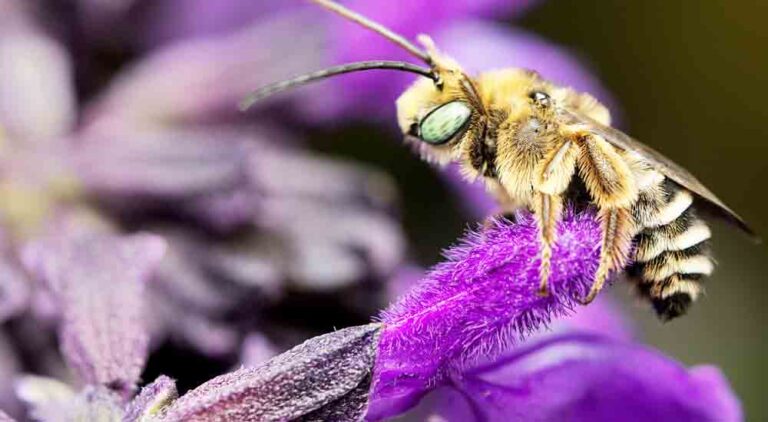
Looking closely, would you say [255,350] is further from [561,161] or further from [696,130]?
[696,130]

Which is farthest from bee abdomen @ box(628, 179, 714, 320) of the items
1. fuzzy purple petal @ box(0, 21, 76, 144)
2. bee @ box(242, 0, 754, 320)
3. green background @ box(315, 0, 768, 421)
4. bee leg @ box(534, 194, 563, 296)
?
green background @ box(315, 0, 768, 421)

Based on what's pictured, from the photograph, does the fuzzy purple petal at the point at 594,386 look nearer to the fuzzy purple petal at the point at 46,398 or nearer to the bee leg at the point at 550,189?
the bee leg at the point at 550,189

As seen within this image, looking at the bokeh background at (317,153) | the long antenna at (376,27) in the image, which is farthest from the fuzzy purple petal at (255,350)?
the long antenna at (376,27)

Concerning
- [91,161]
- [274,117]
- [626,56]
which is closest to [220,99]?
[274,117]

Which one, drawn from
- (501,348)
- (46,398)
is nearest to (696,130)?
(501,348)

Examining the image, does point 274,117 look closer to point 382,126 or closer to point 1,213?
point 382,126

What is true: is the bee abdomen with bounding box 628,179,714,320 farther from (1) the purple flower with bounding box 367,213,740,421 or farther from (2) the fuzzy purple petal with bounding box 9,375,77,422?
(2) the fuzzy purple petal with bounding box 9,375,77,422
